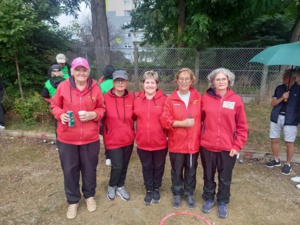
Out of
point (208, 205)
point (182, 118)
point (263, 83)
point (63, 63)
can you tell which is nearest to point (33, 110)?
point (63, 63)

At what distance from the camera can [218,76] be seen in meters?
2.76

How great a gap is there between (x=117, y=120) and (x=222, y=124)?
1.25m

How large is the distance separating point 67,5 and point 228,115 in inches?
379

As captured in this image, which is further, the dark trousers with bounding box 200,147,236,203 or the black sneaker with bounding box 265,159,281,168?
the black sneaker with bounding box 265,159,281,168

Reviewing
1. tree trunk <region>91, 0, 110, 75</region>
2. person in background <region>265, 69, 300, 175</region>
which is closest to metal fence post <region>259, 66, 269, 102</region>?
person in background <region>265, 69, 300, 175</region>

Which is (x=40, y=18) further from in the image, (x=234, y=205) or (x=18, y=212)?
(x=234, y=205)

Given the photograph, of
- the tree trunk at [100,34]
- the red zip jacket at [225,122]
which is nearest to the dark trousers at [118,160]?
the red zip jacket at [225,122]

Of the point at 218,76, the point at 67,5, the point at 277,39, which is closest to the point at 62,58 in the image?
the point at 218,76

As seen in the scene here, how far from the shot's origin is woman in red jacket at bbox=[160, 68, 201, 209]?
110 inches

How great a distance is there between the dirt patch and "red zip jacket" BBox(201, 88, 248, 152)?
1002 mm

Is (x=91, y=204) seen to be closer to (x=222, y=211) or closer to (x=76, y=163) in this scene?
(x=76, y=163)

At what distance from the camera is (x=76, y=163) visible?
290cm

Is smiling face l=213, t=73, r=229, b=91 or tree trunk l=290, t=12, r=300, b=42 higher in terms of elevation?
tree trunk l=290, t=12, r=300, b=42

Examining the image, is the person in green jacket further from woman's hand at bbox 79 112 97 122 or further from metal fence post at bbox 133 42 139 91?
metal fence post at bbox 133 42 139 91
